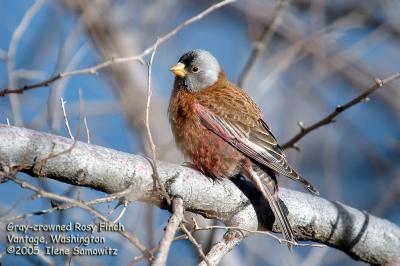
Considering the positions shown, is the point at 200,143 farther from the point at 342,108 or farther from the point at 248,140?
the point at 342,108

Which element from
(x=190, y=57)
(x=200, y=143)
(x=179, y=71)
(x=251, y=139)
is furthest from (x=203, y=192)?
(x=190, y=57)

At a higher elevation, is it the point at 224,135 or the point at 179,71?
the point at 179,71

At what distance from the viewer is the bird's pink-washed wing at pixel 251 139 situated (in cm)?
500

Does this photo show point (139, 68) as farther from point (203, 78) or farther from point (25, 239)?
point (25, 239)

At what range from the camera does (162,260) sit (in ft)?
9.48

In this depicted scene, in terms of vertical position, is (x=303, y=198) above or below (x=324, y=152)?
above

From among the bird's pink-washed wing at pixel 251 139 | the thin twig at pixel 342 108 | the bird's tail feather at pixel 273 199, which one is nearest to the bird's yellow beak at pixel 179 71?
the bird's pink-washed wing at pixel 251 139

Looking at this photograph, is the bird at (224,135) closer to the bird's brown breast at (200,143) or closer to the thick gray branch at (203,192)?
the bird's brown breast at (200,143)

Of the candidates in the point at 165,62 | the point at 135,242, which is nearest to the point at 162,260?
the point at 135,242

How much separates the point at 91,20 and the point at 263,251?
319 centimetres

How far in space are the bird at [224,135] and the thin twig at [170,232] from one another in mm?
783

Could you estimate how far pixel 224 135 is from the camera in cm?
524

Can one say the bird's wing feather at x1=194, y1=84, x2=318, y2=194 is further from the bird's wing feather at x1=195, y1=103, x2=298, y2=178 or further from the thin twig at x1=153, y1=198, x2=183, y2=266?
the thin twig at x1=153, y1=198, x2=183, y2=266

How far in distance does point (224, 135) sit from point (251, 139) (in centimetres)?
22
